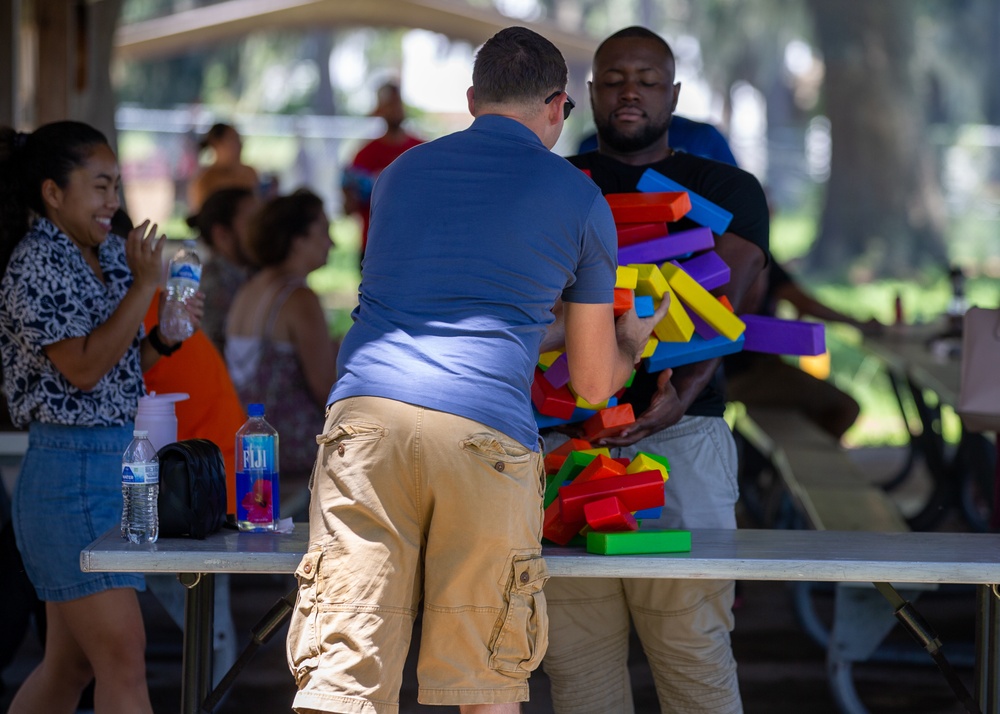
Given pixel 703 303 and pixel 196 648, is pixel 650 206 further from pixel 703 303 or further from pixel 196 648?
pixel 196 648

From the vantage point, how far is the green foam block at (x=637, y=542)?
8.77 ft

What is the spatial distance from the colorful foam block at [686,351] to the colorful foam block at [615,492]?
0.38m

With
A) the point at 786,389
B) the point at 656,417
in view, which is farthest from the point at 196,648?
the point at 786,389

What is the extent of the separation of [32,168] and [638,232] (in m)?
1.50

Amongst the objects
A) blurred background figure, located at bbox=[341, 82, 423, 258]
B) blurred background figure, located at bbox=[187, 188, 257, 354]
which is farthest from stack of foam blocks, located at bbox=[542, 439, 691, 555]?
blurred background figure, located at bbox=[341, 82, 423, 258]

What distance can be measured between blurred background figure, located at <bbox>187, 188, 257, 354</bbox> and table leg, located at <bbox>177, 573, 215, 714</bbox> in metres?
3.01

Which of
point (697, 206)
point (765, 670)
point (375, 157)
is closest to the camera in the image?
point (697, 206)

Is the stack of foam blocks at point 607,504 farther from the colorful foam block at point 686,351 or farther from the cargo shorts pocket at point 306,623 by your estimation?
the cargo shorts pocket at point 306,623

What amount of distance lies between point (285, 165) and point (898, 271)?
33.6 ft

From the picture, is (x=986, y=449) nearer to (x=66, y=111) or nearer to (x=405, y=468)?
(x=405, y=468)

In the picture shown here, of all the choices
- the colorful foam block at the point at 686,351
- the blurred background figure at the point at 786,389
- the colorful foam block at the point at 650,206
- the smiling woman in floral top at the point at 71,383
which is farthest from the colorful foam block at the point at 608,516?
the blurred background figure at the point at 786,389

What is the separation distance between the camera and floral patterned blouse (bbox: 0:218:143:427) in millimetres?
2971

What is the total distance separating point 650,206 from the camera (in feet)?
9.89

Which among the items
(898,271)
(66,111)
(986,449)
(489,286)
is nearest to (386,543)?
(489,286)
